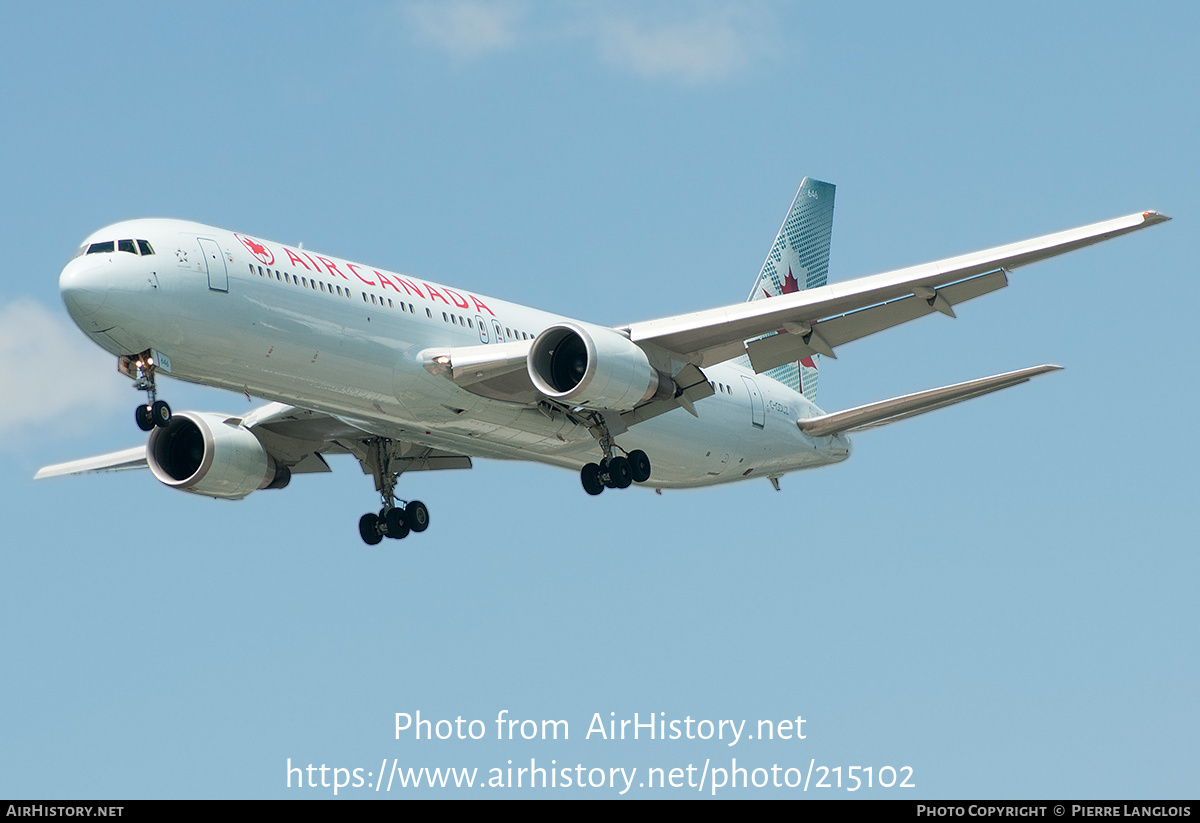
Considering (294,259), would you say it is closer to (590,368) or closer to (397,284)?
(397,284)

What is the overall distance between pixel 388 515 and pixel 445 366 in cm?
686

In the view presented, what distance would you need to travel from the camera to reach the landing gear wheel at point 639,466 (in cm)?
3300

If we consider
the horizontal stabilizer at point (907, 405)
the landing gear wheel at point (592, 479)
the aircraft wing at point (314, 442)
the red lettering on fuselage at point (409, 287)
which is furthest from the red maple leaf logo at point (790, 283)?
the red lettering on fuselage at point (409, 287)

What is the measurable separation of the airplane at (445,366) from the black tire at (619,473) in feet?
0.09

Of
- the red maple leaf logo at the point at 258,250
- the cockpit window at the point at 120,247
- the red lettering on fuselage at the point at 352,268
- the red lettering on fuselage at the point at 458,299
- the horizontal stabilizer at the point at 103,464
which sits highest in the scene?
the horizontal stabilizer at the point at 103,464

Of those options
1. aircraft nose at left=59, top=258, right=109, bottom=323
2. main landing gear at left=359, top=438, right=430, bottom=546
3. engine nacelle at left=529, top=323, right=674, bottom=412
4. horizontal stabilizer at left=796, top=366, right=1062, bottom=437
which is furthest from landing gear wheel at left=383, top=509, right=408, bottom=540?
aircraft nose at left=59, top=258, right=109, bottom=323

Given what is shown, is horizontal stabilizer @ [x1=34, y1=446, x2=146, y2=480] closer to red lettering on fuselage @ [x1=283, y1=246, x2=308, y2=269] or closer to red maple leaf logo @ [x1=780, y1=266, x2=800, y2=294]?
red lettering on fuselage @ [x1=283, y1=246, x2=308, y2=269]

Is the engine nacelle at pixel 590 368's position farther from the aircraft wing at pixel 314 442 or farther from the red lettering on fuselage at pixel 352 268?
the aircraft wing at pixel 314 442

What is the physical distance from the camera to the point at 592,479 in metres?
33.3

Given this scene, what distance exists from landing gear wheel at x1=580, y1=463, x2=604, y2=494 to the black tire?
0.43 meters

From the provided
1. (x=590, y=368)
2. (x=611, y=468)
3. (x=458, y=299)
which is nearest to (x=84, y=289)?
(x=458, y=299)

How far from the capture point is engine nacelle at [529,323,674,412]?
29484 millimetres
